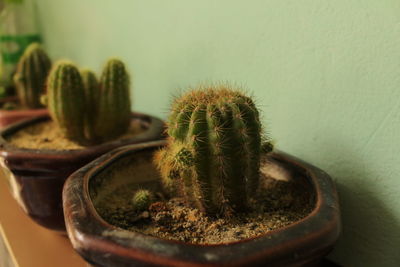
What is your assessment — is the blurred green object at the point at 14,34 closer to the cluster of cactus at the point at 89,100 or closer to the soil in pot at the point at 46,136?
the soil in pot at the point at 46,136

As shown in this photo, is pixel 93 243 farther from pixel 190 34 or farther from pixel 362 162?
pixel 190 34

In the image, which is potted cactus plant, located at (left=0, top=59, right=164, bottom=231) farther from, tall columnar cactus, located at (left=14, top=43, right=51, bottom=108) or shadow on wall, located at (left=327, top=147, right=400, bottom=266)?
shadow on wall, located at (left=327, top=147, right=400, bottom=266)

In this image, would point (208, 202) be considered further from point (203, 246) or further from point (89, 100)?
point (89, 100)

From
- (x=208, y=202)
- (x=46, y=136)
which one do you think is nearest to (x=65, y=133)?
(x=46, y=136)

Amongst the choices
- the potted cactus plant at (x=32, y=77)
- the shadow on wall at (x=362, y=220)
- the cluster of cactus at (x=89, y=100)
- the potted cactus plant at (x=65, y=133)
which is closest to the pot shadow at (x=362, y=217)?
the shadow on wall at (x=362, y=220)

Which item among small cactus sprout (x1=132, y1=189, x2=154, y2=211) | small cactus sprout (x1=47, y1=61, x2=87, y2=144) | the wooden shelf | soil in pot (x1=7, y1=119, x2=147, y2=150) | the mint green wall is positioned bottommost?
the wooden shelf

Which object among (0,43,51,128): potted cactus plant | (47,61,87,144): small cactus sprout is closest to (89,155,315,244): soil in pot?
(47,61,87,144): small cactus sprout

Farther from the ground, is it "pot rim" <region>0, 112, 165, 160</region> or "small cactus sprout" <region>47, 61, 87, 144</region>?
"small cactus sprout" <region>47, 61, 87, 144</region>
